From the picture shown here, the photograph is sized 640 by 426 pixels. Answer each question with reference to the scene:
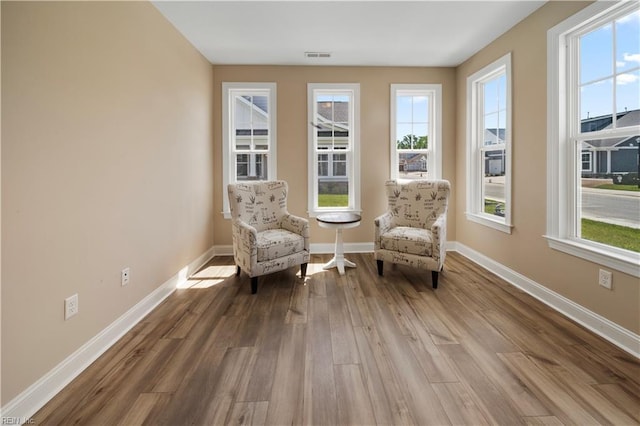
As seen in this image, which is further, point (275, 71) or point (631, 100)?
point (275, 71)

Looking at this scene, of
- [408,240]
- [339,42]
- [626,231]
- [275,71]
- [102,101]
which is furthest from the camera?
[275,71]

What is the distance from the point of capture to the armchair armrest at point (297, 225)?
3.36m

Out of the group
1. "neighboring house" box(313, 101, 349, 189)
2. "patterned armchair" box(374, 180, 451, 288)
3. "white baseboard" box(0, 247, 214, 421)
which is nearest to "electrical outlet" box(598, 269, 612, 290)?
"patterned armchair" box(374, 180, 451, 288)

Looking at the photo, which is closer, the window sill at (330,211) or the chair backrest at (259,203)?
the chair backrest at (259,203)

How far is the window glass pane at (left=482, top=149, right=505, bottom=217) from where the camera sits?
138 inches

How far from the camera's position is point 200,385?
1.67 meters

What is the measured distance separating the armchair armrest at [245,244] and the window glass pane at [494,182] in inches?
110

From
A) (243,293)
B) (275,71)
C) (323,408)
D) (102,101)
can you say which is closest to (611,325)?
(323,408)

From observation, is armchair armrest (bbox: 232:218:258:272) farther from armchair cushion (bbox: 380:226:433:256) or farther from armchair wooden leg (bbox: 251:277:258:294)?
armchair cushion (bbox: 380:226:433:256)

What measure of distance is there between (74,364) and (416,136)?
173 inches

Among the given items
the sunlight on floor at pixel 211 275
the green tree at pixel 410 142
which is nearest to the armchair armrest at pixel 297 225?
the sunlight on floor at pixel 211 275

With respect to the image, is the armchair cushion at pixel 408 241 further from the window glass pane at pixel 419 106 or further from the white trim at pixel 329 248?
the window glass pane at pixel 419 106

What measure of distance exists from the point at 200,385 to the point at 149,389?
0.26m

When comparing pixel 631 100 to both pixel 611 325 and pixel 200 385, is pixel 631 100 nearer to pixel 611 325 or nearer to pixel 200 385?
pixel 611 325
